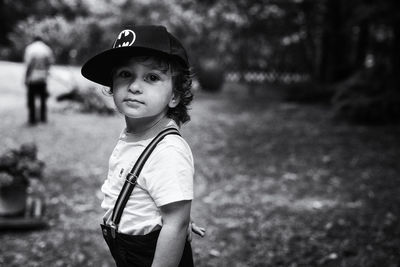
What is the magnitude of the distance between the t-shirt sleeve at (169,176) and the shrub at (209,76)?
50.2ft

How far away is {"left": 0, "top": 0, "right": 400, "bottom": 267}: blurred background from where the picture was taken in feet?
14.0

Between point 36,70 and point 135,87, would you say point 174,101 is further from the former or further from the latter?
point 36,70

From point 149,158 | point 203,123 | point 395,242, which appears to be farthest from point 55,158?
point 149,158

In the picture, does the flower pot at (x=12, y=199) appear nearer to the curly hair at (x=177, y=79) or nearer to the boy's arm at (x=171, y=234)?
the curly hair at (x=177, y=79)

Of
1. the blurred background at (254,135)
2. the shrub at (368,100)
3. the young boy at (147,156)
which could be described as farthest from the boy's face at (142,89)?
the shrub at (368,100)

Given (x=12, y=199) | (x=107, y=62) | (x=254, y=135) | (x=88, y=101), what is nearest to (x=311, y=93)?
(x=254, y=135)

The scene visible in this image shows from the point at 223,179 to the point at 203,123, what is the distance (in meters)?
4.41

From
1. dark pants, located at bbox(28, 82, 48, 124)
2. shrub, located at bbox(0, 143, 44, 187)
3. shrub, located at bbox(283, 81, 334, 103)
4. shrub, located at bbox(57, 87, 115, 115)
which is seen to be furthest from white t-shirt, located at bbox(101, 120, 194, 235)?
shrub, located at bbox(283, 81, 334, 103)

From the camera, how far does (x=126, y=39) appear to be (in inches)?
60.7

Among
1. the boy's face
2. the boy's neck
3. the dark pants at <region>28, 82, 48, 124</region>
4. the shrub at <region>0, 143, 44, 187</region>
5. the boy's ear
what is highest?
the boy's face

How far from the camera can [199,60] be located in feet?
57.4

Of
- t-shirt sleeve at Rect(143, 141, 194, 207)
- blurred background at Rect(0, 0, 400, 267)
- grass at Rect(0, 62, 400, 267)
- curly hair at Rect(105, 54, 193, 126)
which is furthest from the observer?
blurred background at Rect(0, 0, 400, 267)

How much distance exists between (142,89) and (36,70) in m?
8.34

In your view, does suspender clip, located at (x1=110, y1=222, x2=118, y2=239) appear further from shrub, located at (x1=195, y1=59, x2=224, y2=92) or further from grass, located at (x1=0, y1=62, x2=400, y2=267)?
shrub, located at (x1=195, y1=59, x2=224, y2=92)
